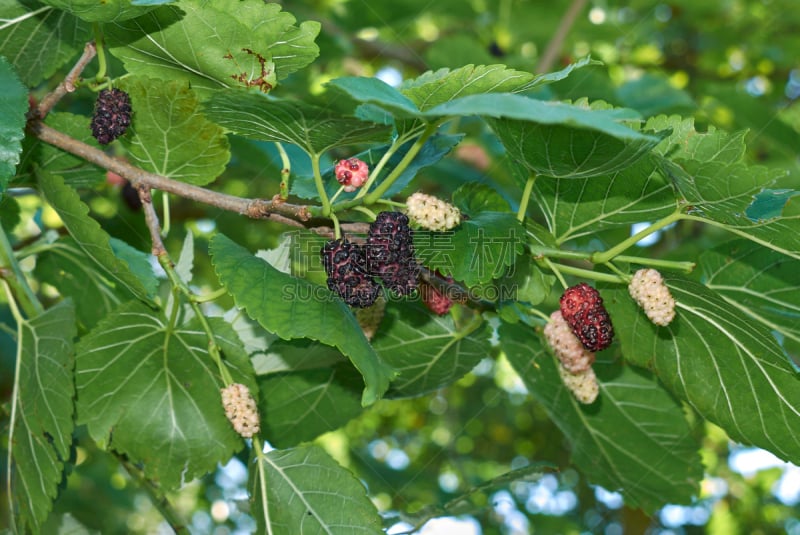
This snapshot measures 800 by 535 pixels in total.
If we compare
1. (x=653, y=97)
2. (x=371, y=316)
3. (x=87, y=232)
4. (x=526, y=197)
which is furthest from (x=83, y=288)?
(x=653, y=97)

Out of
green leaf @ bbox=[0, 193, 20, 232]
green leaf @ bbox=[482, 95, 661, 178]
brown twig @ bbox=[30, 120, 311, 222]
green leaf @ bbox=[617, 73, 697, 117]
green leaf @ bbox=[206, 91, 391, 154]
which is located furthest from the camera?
green leaf @ bbox=[617, 73, 697, 117]

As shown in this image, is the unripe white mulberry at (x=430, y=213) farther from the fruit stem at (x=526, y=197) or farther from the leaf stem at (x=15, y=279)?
the leaf stem at (x=15, y=279)

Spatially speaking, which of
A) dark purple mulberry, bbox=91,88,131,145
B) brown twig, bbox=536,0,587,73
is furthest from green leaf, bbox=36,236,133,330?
brown twig, bbox=536,0,587,73

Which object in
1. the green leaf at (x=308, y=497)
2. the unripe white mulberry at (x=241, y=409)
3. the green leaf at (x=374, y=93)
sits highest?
the green leaf at (x=374, y=93)

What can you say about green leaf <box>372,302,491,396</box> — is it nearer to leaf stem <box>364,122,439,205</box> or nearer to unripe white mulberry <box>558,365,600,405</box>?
unripe white mulberry <box>558,365,600,405</box>

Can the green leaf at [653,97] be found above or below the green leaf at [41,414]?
below

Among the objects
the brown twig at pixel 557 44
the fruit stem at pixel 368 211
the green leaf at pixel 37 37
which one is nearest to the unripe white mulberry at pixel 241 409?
the fruit stem at pixel 368 211

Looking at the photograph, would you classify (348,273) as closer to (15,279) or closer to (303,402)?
(303,402)
